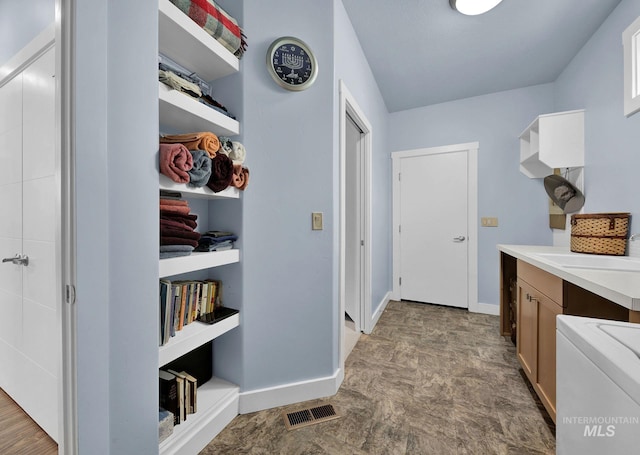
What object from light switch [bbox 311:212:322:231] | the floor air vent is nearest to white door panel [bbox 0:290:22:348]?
the floor air vent

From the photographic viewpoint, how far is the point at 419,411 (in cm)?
159

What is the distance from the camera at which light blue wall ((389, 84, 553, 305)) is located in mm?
3068

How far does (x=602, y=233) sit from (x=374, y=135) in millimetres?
2032

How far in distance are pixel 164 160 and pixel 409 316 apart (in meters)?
2.96

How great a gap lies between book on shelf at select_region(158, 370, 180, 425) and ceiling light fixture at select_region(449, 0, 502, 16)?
2.80 meters

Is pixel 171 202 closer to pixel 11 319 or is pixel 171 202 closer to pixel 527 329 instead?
pixel 11 319

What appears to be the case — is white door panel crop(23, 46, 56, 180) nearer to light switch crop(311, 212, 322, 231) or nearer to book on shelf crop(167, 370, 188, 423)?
book on shelf crop(167, 370, 188, 423)

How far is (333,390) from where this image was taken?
174 cm

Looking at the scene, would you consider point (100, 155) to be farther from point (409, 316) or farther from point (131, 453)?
point (409, 316)

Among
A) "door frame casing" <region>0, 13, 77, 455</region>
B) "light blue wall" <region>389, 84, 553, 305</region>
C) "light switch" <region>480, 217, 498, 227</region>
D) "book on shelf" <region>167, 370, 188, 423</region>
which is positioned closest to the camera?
"door frame casing" <region>0, 13, 77, 455</region>

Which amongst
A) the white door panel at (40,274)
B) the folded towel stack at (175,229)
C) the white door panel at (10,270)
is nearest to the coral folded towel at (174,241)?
the folded towel stack at (175,229)

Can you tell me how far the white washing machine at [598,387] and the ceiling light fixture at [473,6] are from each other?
2.12 m

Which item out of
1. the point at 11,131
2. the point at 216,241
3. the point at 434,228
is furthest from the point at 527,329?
the point at 11,131

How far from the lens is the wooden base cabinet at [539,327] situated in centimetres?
139
